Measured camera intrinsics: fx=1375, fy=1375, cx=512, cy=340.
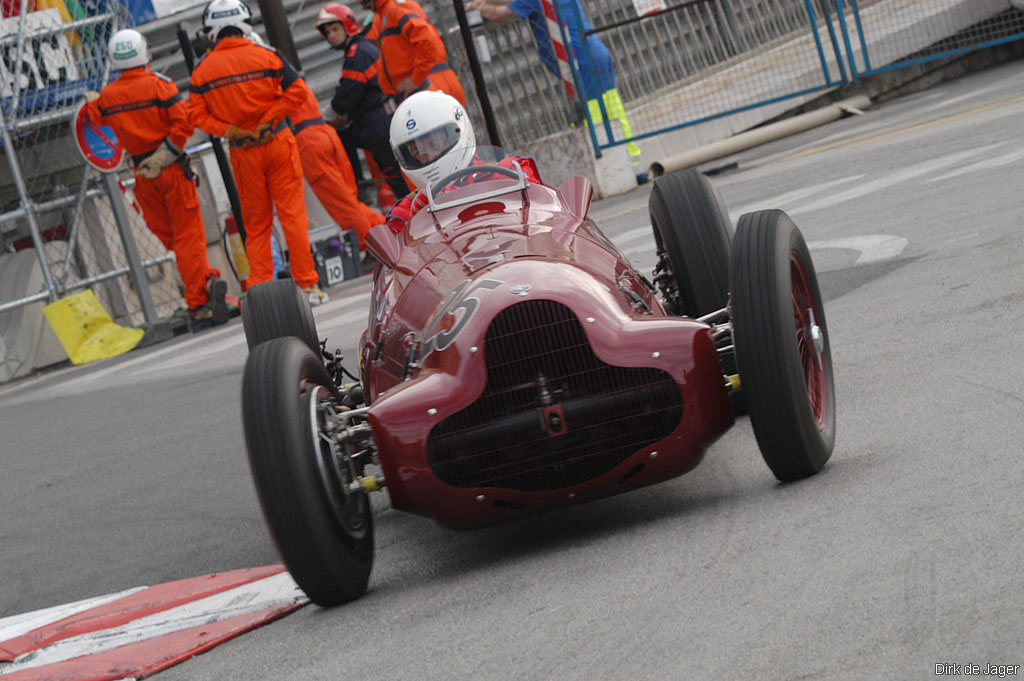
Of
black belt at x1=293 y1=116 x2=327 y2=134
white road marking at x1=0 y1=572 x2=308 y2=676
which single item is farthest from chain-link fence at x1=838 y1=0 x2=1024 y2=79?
white road marking at x1=0 y1=572 x2=308 y2=676

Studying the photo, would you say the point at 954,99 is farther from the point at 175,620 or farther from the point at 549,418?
the point at 175,620

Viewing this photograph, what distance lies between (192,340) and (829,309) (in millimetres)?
8227

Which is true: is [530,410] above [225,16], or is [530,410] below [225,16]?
below

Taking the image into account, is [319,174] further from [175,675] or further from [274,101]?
[175,675]

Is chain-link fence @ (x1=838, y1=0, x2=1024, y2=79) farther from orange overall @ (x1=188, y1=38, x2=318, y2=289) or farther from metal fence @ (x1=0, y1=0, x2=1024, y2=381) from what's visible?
orange overall @ (x1=188, y1=38, x2=318, y2=289)

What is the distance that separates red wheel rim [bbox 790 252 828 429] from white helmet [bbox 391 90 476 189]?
1.93m

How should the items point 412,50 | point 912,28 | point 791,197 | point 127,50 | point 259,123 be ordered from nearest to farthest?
point 791,197 < point 259,123 < point 127,50 < point 412,50 < point 912,28

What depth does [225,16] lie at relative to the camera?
11547 mm

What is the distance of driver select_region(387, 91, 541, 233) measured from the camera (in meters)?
5.89

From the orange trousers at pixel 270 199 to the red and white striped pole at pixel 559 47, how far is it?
15.6 feet

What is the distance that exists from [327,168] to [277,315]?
690 centimetres

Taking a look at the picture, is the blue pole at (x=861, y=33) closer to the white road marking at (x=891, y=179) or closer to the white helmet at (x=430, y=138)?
the white road marking at (x=891, y=179)

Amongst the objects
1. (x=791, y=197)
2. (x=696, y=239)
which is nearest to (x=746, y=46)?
(x=791, y=197)

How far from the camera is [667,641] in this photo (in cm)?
295
